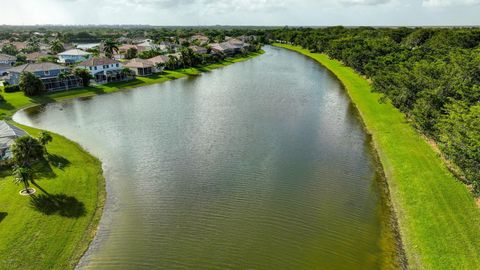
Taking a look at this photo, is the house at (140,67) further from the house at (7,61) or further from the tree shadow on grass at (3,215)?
the tree shadow on grass at (3,215)

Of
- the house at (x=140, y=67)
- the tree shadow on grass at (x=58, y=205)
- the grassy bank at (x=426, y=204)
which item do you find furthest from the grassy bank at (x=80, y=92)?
the grassy bank at (x=426, y=204)

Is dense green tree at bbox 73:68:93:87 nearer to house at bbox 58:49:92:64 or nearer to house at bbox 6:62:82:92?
house at bbox 6:62:82:92

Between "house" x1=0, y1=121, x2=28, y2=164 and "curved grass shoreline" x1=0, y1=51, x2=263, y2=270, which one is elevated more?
"house" x1=0, y1=121, x2=28, y2=164

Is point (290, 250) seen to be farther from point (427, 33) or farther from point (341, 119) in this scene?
point (427, 33)

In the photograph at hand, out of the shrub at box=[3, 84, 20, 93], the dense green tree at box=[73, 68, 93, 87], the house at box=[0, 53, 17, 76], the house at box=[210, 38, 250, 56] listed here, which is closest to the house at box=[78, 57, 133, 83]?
the dense green tree at box=[73, 68, 93, 87]

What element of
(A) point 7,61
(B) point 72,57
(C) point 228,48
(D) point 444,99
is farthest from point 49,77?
(C) point 228,48

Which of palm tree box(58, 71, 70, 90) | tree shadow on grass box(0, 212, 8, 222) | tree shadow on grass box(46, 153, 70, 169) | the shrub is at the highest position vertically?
palm tree box(58, 71, 70, 90)

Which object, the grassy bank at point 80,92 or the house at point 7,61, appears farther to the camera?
the house at point 7,61
